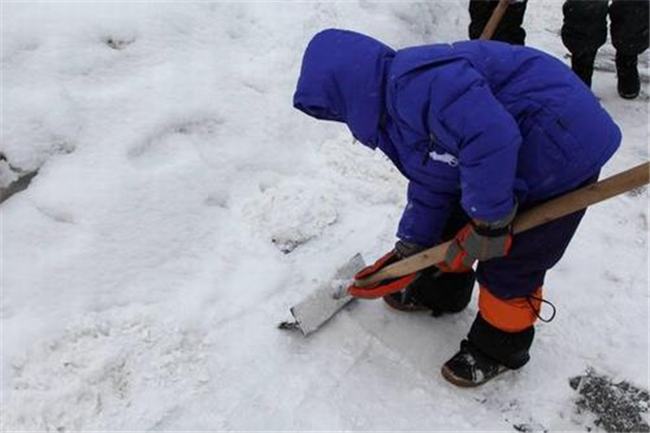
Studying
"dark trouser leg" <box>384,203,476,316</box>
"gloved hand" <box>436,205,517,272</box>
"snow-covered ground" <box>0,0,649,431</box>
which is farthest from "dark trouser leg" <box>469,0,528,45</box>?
"gloved hand" <box>436,205,517,272</box>

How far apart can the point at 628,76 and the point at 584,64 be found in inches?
11.4

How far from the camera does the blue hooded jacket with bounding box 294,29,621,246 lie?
1810mm

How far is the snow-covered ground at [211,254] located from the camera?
7.82 ft

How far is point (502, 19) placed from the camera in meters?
4.11

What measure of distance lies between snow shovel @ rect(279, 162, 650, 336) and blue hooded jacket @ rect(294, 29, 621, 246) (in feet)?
0.22

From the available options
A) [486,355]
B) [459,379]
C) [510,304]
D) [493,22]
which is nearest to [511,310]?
[510,304]

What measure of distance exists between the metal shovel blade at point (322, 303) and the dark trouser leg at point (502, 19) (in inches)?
80.4

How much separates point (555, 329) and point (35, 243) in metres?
1.97

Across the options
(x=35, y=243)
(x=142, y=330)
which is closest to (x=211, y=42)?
(x=35, y=243)

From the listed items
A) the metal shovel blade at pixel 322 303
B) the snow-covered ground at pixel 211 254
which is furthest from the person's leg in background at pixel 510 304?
the metal shovel blade at pixel 322 303

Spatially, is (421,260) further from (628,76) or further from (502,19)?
(628,76)

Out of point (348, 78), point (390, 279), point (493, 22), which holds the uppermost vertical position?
point (348, 78)

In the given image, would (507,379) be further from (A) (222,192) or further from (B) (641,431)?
(A) (222,192)

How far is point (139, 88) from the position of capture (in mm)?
3178
